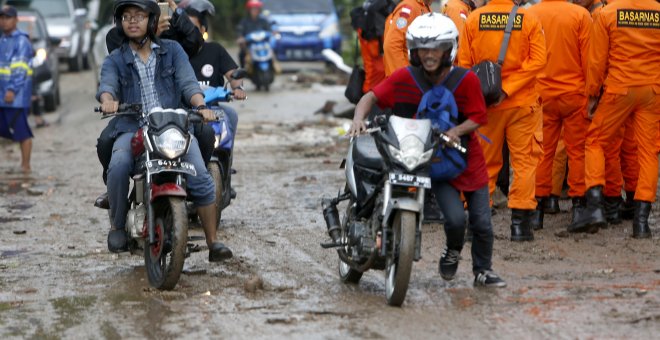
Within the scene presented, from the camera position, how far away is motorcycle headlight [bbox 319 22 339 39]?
30919 mm

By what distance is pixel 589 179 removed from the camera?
10.4 meters

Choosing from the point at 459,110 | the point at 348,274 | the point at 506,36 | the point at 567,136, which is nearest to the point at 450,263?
the point at 348,274

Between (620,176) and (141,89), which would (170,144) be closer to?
(141,89)

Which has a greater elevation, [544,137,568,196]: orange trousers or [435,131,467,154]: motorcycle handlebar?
[435,131,467,154]: motorcycle handlebar

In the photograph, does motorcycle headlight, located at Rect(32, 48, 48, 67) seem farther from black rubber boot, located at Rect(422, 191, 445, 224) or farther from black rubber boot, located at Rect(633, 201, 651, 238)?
black rubber boot, located at Rect(633, 201, 651, 238)

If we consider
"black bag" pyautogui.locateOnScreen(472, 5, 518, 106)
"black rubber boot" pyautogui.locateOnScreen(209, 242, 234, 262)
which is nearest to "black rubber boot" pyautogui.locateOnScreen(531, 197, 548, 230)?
"black bag" pyautogui.locateOnScreen(472, 5, 518, 106)

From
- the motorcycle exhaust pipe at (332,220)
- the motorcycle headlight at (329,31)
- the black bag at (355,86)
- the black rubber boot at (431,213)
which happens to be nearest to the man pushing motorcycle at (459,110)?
the motorcycle exhaust pipe at (332,220)

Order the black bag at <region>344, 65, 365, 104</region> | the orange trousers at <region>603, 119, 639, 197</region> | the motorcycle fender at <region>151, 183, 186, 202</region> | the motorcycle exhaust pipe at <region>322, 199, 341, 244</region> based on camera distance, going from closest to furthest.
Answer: the motorcycle fender at <region>151, 183, 186, 202</region> → the motorcycle exhaust pipe at <region>322, 199, 341, 244</region> → the orange trousers at <region>603, 119, 639, 197</region> → the black bag at <region>344, 65, 365, 104</region>

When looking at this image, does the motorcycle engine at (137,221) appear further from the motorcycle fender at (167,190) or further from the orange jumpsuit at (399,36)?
the orange jumpsuit at (399,36)

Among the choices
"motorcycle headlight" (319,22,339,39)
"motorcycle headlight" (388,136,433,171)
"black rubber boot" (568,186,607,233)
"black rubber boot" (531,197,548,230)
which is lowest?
"motorcycle headlight" (319,22,339,39)

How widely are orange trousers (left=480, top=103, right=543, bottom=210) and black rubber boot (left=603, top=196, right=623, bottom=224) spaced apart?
1183mm

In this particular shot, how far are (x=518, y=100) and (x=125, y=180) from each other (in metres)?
3.04

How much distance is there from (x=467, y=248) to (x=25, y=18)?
52.5 feet

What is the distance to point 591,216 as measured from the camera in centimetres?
1020
